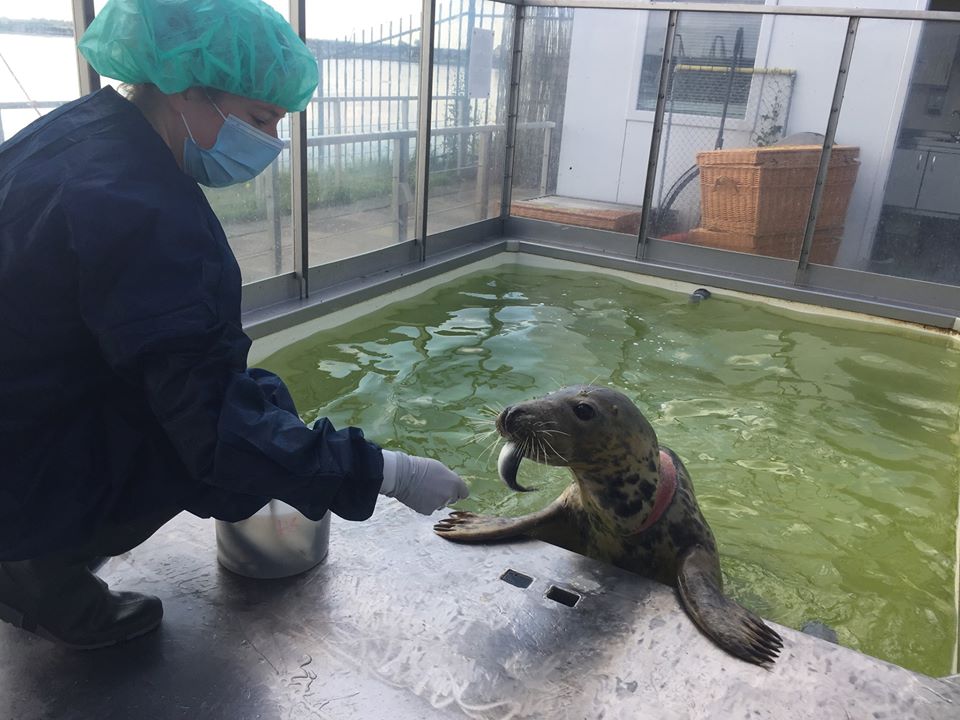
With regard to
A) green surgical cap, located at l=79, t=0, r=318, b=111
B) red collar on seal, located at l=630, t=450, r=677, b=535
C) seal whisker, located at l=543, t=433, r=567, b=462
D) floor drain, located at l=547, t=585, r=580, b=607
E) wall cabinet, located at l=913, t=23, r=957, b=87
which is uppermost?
wall cabinet, located at l=913, t=23, r=957, b=87

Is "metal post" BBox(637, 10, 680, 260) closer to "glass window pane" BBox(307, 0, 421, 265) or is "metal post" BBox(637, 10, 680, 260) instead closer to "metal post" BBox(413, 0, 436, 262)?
"metal post" BBox(413, 0, 436, 262)

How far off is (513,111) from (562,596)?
7.60 m

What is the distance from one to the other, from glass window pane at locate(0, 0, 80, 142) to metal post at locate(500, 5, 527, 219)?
560cm

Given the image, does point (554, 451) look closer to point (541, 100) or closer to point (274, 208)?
point (274, 208)

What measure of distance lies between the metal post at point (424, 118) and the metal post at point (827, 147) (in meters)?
3.80

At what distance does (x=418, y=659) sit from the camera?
7.23 ft

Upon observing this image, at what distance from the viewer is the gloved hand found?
6.87 feet

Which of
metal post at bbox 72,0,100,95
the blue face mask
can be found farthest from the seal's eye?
metal post at bbox 72,0,100,95

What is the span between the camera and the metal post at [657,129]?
320 inches

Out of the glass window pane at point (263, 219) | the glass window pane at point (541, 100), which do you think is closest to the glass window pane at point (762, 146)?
the glass window pane at point (541, 100)

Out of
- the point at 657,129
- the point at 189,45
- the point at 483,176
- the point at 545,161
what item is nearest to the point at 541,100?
the point at 545,161

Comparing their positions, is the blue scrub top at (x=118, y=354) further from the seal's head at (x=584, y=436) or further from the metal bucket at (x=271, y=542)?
the seal's head at (x=584, y=436)

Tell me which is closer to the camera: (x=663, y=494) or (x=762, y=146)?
(x=663, y=494)

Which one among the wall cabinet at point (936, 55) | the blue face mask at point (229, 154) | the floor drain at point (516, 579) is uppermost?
the wall cabinet at point (936, 55)
